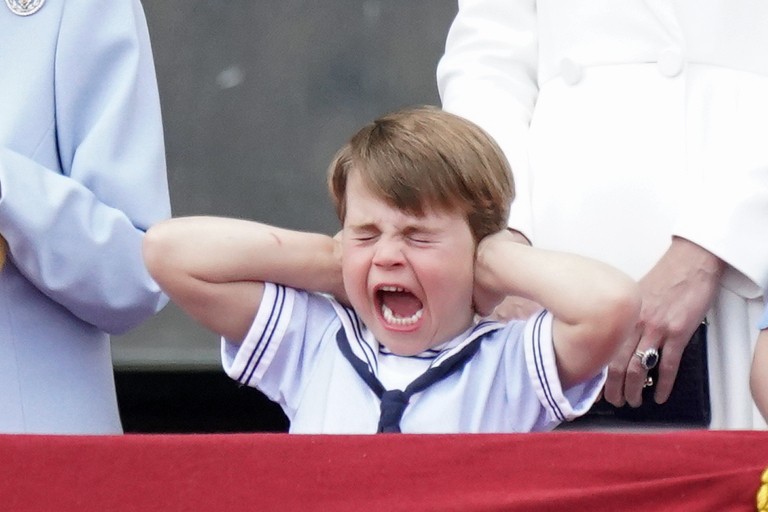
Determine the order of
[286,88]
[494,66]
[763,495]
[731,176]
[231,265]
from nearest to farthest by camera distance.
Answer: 1. [763,495]
2. [231,265]
3. [731,176]
4. [494,66]
5. [286,88]

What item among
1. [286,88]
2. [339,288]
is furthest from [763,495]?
[286,88]

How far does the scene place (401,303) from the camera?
1.79m

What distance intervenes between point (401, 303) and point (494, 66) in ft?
1.90

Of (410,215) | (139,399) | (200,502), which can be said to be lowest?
(139,399)

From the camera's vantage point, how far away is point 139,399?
3258mm

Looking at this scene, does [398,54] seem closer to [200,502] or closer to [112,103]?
[112,103]

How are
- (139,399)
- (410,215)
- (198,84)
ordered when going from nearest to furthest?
(410,215)
(139,399)
(198,84)

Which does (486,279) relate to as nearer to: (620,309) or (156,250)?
(620,309)

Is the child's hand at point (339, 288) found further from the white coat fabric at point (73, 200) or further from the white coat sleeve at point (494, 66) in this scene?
the white coat sleeve at point (494, 66)

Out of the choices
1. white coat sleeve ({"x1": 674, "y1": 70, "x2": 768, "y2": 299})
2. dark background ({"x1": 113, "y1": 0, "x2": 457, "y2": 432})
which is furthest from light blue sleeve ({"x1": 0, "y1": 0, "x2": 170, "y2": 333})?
dark background ({"x1": 113, "y1": 0, "x2": 457, "y2": 432})

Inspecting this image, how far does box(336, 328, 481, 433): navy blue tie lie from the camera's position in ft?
5.72

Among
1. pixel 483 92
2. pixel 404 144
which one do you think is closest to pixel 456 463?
pixel 404 144

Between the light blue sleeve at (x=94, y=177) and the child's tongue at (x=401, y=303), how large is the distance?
0.32 metres

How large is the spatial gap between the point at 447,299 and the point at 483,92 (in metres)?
0.53
